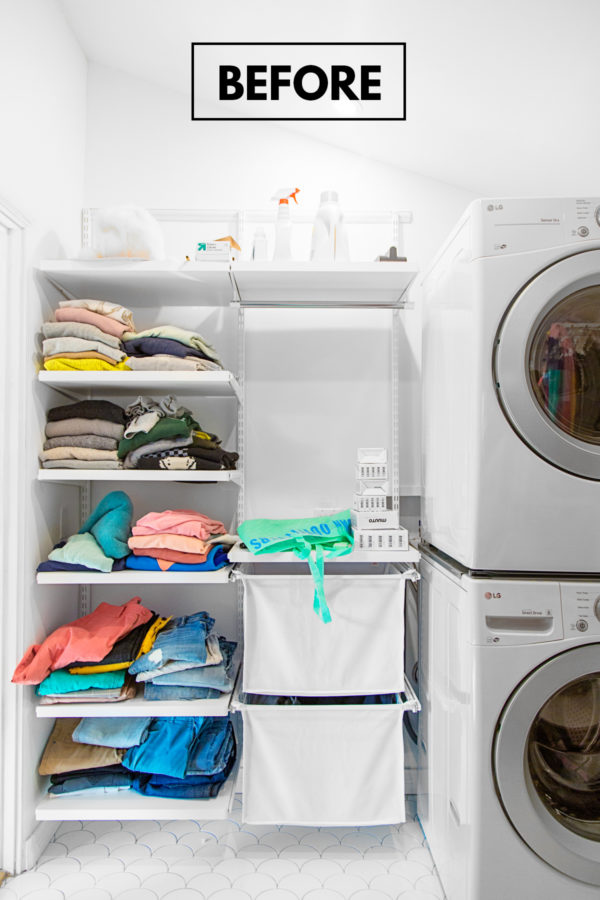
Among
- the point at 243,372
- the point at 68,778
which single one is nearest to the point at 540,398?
the point at 243,372

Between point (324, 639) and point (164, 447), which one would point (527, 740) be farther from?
point (164, 447)

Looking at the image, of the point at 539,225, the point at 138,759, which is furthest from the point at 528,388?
the point at 138,759

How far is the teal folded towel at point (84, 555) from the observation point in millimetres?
1733

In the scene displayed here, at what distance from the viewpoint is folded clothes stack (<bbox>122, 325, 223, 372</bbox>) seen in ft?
5.87

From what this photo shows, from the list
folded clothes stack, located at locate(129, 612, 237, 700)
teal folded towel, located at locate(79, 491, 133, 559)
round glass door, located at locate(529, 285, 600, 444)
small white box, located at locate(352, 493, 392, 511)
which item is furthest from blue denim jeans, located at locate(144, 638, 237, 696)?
round glass door, located at locate(529, 285, 600, 444)

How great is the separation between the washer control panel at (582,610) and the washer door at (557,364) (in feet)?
0.89

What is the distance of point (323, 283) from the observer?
1.94m

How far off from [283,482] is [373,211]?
3.58 feet

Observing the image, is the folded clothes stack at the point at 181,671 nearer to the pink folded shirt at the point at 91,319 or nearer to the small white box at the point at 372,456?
the small white box at the point at 372,456

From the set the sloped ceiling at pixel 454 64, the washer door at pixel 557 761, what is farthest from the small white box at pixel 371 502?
the sloped ceiling at pixel 454 64

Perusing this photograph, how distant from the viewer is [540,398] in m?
1.41

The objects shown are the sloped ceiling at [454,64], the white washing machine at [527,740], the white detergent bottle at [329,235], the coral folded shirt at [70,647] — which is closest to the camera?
the white washing machine at [527,740]

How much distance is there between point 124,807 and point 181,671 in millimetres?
414

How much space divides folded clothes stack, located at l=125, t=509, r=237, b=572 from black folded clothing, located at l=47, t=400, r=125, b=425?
1.12 feet
